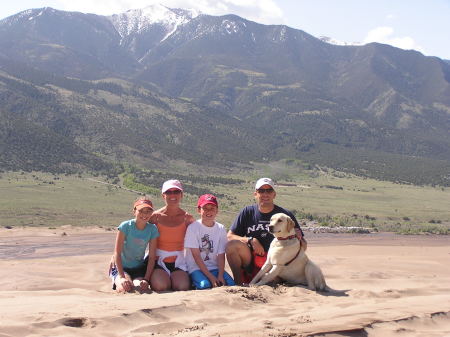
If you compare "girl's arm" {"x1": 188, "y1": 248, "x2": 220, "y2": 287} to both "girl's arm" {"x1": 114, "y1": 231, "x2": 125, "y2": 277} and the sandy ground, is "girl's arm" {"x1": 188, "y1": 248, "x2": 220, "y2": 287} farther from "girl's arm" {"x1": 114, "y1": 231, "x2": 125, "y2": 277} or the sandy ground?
"girl's arm" {"x1": 114, "y1": 231, "x2": 125, "y2": 277}

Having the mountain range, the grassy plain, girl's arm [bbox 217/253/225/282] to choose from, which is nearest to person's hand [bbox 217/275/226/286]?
girl's arm [bbox 217/253/225/282]

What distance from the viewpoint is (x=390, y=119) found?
182m

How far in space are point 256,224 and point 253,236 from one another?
0.20 metres

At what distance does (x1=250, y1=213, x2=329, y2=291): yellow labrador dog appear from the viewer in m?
7.78

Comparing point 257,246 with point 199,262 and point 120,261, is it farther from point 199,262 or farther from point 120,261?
point 120,261

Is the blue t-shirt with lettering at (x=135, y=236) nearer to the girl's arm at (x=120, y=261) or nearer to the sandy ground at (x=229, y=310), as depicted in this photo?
the girl's arm at (x=120, y=261)

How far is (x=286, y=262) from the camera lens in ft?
25.8

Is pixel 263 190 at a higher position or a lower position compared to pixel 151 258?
higher

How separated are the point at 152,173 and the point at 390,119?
136 metres

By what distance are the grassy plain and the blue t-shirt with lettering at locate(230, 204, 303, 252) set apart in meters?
22.9

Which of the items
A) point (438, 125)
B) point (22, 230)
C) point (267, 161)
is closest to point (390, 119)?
point (438, 125)

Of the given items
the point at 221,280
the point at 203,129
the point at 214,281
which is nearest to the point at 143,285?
the point at 214,281

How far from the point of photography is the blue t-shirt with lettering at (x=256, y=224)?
332 inches

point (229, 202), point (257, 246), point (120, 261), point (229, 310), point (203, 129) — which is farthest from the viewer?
point (203, 129)
